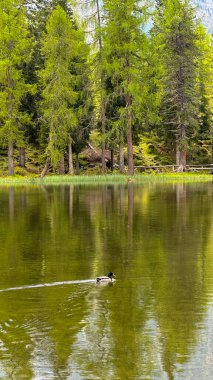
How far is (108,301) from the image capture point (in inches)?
419

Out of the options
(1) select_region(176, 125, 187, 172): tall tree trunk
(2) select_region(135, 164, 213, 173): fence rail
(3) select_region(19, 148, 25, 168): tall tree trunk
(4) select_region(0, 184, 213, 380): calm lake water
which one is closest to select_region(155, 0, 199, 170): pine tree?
(1) select_region(176, 125, 187, 172): tall tree trunk

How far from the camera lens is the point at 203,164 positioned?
6334 cm

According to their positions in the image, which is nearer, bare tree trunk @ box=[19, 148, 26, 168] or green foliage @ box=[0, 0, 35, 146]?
green foliage @ box=[0, 0, 35, 146]

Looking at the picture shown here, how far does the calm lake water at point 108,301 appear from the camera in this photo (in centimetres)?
763

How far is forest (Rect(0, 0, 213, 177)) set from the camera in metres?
52.3

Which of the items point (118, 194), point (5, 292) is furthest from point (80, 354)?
point (118, 194)

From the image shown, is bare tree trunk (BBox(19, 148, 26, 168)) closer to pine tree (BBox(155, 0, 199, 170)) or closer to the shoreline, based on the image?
the shoreline

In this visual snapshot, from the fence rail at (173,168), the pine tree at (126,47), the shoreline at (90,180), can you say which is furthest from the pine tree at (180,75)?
the shoreline at (90,180)

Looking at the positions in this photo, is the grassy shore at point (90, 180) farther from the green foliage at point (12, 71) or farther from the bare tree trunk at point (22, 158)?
the bare tree trunk at point (22, 158)

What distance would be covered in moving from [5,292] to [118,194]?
975 inches

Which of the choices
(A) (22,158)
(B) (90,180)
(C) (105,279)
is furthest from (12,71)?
(C) (105,279)

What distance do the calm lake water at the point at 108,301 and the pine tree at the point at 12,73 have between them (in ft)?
115

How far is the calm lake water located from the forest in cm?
3207

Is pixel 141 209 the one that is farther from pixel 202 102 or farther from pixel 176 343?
pixel 202 102
